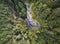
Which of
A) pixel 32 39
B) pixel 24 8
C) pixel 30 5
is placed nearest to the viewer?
pixel 32 39

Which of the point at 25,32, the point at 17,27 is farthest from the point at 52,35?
the point at 17,27

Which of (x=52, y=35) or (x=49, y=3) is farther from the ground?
(x=49, y=3)

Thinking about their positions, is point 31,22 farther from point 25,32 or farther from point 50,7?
point 50,7

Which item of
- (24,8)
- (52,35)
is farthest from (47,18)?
(24,8)


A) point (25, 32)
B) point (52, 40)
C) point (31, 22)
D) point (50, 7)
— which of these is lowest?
point (52, 40)

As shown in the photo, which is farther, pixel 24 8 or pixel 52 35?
pixel 24 8

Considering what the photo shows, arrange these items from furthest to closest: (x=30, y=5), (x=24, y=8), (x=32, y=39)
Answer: (x=24, y=8)
(x=30, y=5)
(x=32, y=39)

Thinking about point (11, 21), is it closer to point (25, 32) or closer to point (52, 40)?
point (25, 32)
